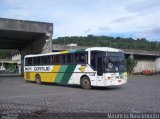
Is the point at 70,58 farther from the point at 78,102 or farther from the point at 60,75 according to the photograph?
the point at 78,102

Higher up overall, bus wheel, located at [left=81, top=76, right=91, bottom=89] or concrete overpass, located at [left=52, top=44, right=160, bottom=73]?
concrete overpass, located at [left=52, top=44, right=160, bottom=73]

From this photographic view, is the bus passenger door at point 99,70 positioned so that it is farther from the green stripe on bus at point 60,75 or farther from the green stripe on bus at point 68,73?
the green stripe on bus at point 60,75

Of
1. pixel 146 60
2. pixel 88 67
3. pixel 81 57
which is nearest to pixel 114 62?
pixel 88 67

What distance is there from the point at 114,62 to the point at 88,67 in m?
1.85

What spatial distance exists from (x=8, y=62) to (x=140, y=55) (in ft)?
196

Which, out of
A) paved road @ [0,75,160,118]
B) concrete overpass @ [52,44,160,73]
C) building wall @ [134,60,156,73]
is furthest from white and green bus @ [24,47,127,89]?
Result: building wall @ [134,60,156,73]

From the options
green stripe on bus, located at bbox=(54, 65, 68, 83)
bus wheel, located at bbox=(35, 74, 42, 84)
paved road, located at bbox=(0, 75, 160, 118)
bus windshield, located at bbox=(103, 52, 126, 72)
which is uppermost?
bus windshield, located at bbox=(103, 52, 126, 72)

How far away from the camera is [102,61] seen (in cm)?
2117

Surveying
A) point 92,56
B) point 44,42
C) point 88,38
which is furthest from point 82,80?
point 88,38

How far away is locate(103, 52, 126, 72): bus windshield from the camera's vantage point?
21156mm

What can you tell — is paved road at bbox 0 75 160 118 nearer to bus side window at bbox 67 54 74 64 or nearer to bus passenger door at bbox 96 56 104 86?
bus passenger door at bbox 96 56 104 86

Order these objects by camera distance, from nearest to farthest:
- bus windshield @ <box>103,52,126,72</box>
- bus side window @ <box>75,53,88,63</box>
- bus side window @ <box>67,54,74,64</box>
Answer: bus windshield @ <box>103,52,126,72</box> → bus side window @ <box>75,53,88,63</box> → bus side window @ <box>67,54,74,64</box>

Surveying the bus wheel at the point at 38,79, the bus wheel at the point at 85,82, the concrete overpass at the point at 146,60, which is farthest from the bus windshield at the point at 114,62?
the concrete overpass at the point at 146,60

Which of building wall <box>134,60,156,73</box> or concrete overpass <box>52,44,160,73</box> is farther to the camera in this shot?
building wall <box>134,60,156,73</box>
